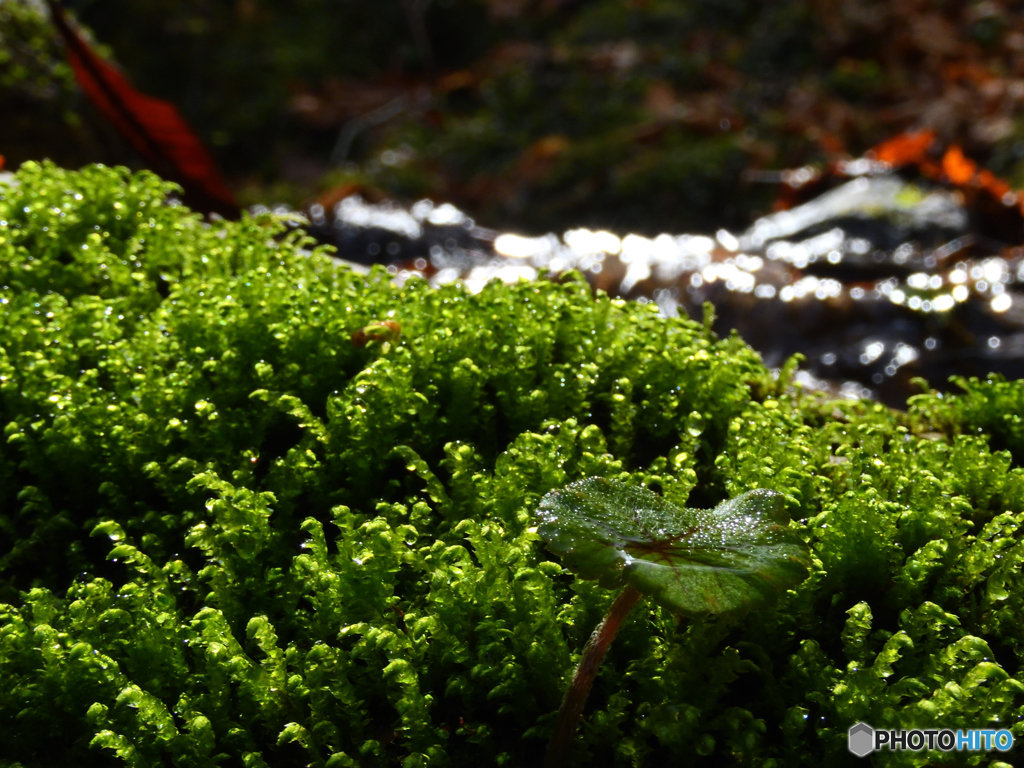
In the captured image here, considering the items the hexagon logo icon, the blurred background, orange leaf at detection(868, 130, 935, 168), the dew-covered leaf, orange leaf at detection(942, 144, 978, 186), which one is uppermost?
the blurred background

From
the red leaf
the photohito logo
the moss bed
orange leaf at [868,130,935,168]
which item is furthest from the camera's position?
orange leaf at [868,130,935,168]

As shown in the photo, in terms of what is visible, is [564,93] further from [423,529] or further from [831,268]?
[423,529]

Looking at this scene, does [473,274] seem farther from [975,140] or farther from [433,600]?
[975,140]

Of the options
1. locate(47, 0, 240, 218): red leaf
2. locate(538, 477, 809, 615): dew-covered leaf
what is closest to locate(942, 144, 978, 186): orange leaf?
locate(47, 0, 240, 218): red leaf

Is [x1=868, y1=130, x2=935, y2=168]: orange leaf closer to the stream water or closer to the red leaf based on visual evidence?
the stream water

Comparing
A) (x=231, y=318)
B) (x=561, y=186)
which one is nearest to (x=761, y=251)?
(x=561, y=186)

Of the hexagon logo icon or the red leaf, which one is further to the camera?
the red leaf

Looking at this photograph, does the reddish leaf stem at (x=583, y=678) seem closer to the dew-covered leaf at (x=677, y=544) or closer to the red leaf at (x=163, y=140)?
the dew-covered leaf at (x=677, y=544)

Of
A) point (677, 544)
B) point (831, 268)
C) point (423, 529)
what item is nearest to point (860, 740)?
point (677, 544)
